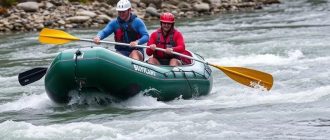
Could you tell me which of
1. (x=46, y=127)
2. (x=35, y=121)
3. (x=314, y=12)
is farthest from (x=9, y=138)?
(x=314, y=12)

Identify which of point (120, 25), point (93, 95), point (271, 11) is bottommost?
point (271, 11)

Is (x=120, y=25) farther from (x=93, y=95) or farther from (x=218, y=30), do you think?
(x=218, y=30)

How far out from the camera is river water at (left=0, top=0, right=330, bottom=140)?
836 cm

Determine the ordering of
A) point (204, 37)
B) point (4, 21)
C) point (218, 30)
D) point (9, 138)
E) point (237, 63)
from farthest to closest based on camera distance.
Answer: point (4, 21) < point (218, 30) < point (204, 37) < point (237, 63) < point (9, 138)

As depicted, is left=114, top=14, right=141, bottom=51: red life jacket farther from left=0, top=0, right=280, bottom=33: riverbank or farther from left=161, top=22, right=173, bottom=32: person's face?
left=0, top=0, right=280, bottom=33: riverbank

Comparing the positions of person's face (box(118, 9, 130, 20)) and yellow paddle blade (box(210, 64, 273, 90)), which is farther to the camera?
yellow paddle blade (box(210, 64, 273, 90))

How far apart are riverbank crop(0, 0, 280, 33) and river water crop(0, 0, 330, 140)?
5915mm

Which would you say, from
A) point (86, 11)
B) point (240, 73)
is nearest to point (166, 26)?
point (240, 73)

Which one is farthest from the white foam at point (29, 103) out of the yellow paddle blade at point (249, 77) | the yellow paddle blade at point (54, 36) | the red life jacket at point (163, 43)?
the yellow paddle blade at point (249, 77)

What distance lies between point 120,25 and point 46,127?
8.91 feet

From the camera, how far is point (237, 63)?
15172 millimetres

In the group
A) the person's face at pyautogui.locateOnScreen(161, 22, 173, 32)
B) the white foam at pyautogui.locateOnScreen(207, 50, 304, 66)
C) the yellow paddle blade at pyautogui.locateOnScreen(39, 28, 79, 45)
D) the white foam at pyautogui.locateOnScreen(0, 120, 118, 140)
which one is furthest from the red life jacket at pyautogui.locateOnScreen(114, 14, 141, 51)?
the white foam at pyautogui.locateOnScreen(207, 50, 304, 66)

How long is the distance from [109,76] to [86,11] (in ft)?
55.3

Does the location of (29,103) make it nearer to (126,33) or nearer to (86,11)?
(126,33)
